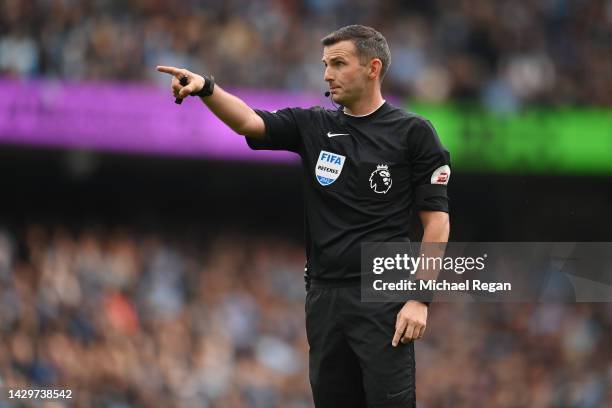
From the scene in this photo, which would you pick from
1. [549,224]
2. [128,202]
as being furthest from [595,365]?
[128,202]

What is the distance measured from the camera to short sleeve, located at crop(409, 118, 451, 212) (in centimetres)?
540

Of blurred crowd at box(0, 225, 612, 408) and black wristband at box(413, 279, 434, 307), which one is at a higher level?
black wristband at box(413, 279, 434, 307)

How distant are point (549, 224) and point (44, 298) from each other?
8.33m

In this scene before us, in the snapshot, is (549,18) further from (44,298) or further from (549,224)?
(44,298)

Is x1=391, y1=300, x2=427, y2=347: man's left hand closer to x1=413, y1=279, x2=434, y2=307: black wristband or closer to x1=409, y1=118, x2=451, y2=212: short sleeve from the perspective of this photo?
x1=413, y1=279, x2=434, y2=307: black wristband

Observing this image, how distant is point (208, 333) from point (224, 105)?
9.96 metres

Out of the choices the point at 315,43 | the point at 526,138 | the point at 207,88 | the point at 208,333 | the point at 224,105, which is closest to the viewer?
the point at 207,88

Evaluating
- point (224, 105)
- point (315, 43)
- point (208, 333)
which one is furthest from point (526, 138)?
point (224, 105)

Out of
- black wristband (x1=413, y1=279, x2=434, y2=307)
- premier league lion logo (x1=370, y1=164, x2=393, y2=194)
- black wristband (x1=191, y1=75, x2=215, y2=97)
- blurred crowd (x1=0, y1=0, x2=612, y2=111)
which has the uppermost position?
blurred crowd (x1=0, y1=0, x2=612, y2=111)

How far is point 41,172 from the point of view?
1789 cm

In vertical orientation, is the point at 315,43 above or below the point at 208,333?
above

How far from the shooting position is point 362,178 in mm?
5426

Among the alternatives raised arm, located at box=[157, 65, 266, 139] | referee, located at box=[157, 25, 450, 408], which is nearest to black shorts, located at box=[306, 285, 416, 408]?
referee, located at box=[157, 25, 450, 408]

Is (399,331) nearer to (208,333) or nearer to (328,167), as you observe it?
(328,167)
